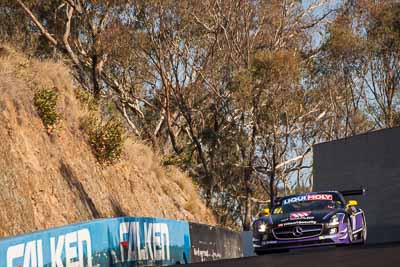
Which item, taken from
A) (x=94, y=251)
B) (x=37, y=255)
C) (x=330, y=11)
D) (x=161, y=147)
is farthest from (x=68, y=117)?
(x=330, y=11)

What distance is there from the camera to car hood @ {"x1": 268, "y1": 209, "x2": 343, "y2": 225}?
1794cm

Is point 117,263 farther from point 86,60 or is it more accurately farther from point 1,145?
point 86,60

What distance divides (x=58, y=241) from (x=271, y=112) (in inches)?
1321

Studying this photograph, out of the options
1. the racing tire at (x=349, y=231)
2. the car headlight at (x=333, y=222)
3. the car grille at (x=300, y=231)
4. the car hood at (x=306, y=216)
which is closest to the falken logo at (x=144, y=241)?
the car hood at (x=306, y=216)

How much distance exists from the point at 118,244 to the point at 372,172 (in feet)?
51.9

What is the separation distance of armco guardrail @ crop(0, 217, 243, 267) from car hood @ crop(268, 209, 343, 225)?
2405mm

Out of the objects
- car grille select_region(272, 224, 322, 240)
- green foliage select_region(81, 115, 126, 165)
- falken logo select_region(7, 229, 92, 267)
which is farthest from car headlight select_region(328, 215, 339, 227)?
green foliage select_region(81, 115, 126, 165)

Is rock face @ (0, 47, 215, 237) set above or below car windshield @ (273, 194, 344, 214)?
above

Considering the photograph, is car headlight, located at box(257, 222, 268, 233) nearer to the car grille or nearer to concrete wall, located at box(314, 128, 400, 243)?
the car grille

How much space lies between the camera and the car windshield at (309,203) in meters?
19.0

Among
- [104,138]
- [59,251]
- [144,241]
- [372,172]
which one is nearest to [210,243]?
[144,241]

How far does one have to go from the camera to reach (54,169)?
80.8 feet

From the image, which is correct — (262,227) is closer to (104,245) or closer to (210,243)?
(104,245)

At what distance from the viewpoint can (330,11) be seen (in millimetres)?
50844
